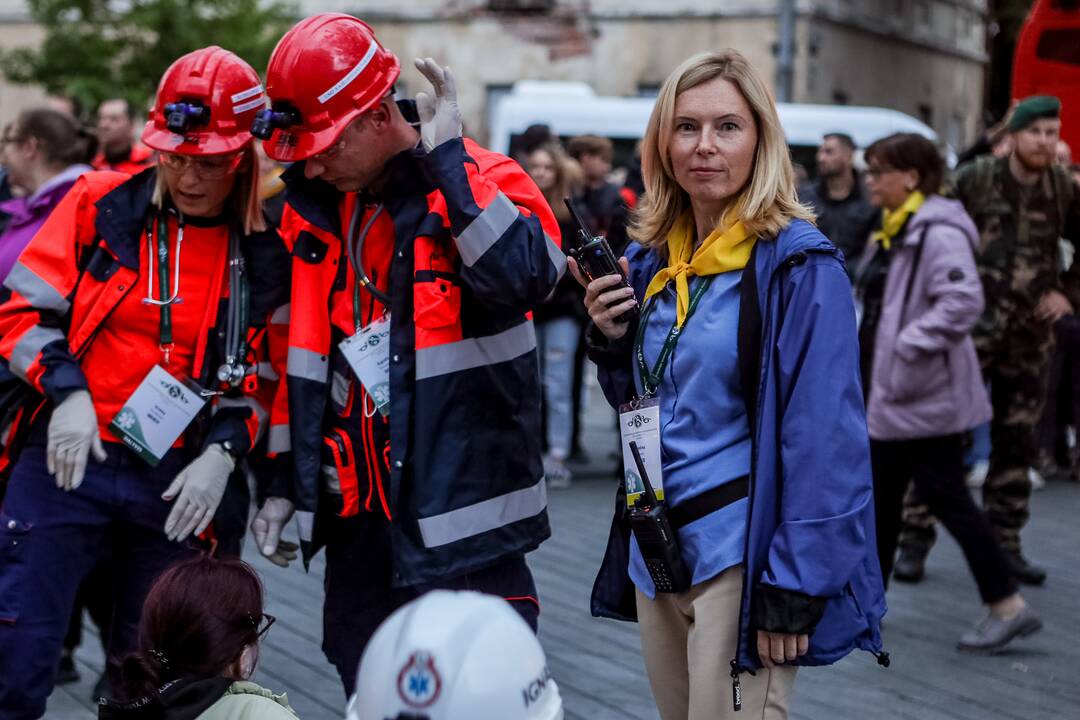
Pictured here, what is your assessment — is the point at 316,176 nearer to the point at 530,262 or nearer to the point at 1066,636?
the point at 530,262

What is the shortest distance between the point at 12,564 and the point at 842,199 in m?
7.21

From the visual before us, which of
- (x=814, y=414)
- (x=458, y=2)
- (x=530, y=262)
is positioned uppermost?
(x=530, y=262)

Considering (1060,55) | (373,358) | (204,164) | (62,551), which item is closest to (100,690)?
(62,551)

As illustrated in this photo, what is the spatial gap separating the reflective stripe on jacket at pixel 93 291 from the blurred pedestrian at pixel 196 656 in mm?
877

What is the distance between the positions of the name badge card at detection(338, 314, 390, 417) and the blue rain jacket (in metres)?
0.88

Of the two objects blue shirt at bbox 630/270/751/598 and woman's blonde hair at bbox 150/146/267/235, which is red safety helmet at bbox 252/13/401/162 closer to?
woman's blonde hair at bbox 150/146/267/235

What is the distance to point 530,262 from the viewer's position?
3.22 m

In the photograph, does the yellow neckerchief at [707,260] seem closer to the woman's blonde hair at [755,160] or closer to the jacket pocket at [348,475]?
the woman's blonde hair at [755,160]

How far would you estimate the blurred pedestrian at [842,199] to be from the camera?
31.9ft

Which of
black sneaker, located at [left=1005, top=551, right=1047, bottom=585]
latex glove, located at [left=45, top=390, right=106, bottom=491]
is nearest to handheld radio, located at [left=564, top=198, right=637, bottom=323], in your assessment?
latex glove, located at [left=45, top=390, right=106, bottom=491]

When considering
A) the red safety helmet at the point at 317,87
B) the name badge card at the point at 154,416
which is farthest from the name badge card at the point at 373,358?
the name badge card at the point at 154,416

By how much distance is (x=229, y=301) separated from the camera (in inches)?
150

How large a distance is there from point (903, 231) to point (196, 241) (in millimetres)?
3375

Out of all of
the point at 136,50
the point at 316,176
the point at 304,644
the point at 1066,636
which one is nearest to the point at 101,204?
the point at 316,176
